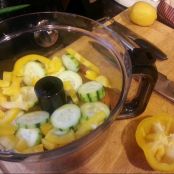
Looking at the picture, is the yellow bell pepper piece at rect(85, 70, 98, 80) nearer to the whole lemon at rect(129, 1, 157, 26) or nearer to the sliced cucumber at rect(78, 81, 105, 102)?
the sliced cucumber at rect(78, 81, 105, 102)

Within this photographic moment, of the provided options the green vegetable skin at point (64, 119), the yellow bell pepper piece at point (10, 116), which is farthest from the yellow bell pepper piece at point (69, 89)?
the yellow bell pepper piece at point (10, 116)

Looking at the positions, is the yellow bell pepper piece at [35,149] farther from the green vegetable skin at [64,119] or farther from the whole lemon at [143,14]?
the whole lemon at [143,14]

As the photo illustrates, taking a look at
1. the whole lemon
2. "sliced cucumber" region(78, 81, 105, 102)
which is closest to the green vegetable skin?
"sliced cucumber" region(78, 81, 105, 102)

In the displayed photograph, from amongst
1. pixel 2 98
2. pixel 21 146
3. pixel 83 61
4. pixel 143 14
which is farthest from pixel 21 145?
pixel 143 14

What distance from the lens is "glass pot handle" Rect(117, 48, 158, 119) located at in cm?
56

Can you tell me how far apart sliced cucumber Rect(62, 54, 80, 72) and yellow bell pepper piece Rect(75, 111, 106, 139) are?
0.15m

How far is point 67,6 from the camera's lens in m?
0.89

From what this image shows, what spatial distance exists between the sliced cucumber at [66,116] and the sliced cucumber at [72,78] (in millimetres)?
73

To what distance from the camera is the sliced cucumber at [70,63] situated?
705mm

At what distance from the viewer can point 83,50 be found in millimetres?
780

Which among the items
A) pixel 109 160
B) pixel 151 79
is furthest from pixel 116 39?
pixel 109 160

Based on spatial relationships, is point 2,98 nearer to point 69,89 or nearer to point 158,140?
point 69,89

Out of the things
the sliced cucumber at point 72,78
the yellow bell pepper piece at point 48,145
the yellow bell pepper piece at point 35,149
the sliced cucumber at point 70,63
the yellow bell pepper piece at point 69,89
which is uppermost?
the sliced cucumber at point 70,63

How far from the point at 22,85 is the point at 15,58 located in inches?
4.2
